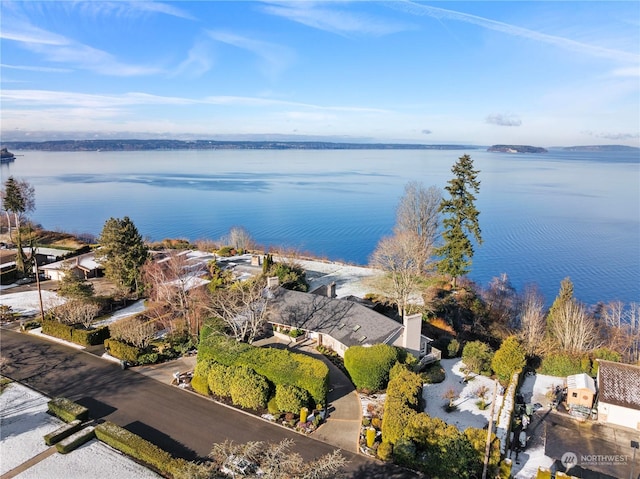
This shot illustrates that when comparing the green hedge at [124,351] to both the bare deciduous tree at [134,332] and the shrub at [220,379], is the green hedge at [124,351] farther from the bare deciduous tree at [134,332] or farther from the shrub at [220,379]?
the shrub at [220,379]

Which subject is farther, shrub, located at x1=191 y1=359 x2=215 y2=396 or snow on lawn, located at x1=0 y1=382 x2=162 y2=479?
shrub, located at x1=191 y1=359 x2=215 y2=396

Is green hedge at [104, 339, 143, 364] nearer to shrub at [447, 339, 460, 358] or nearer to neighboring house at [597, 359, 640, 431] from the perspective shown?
shrub at [447, 339, 460, 358]

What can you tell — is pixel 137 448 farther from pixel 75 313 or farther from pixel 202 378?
pixel 75 313

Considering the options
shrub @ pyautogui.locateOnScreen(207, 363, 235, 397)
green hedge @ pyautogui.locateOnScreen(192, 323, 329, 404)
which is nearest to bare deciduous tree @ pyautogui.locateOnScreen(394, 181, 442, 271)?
green hedge @ pyautogui.locateOnScreen(192, 323, 329, 404)

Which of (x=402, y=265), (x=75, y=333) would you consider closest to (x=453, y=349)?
(x=402, y=265)

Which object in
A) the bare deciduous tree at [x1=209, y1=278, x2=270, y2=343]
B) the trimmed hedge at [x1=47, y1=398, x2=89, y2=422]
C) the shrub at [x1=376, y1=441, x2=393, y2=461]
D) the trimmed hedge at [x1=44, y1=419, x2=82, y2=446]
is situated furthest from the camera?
the bare deciduous tree at [x1=209, y1=278, x2=270, y2=343]

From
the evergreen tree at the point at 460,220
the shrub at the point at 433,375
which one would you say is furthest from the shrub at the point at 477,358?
the evergreen tree at the point at 460,220

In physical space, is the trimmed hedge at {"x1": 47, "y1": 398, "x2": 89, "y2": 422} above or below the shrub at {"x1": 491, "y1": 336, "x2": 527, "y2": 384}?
below
